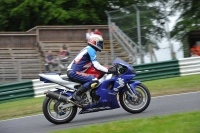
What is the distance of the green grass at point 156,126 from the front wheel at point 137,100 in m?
1.31

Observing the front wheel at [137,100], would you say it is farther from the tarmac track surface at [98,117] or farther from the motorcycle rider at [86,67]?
the motorcycle rider at [86,67]

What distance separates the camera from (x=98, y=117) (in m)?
10.5

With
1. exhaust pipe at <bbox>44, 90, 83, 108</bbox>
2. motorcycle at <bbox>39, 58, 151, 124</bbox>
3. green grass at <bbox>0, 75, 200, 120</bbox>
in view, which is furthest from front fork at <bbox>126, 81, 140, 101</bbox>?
green grass at <bbox>0, 75, 200, 120</bbox>

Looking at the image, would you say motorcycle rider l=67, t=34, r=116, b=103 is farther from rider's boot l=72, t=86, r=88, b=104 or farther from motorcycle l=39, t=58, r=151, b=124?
motorcycle l=39, t=58, r=151, b=124

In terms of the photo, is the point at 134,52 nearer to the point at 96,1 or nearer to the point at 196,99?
the point at 196,99

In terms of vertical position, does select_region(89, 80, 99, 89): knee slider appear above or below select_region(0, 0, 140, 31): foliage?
below

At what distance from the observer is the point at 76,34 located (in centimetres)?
2586

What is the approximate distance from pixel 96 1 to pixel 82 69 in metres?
18.3

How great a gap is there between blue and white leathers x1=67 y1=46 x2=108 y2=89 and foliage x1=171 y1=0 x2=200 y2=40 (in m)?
14.4

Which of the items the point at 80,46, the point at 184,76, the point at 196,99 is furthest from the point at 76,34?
the point at 196,99

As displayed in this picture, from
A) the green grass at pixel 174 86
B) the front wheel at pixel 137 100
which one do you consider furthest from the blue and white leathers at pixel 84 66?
the green grass at pixel 174 86

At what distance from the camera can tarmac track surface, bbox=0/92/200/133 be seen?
386 inches

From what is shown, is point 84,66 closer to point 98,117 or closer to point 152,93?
point 98,117

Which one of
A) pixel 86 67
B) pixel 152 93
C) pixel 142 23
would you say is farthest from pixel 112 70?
pixel 142 23
